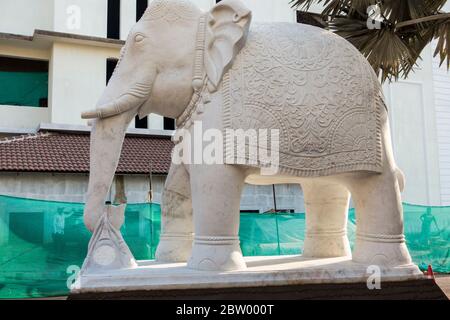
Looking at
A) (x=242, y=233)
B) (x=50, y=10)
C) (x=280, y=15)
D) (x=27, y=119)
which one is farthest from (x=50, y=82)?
(x=242, y=233)

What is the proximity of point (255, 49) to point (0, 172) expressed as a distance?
28.2ft

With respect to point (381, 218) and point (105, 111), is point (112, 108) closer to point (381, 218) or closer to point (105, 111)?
point (105, 111)

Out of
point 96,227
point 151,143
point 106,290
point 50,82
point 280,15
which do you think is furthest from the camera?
point 280,15

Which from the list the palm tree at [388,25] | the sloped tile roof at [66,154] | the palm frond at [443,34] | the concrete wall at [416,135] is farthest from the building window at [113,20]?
the palm frond at [443,34]

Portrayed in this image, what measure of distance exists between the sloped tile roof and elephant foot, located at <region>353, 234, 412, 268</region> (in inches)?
325

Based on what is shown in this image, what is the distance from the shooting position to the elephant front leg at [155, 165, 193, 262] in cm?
308

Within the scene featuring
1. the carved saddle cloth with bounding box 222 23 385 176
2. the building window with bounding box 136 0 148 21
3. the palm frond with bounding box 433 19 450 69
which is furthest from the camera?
the building window with bounding box 136 0 148 21

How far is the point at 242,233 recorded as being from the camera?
7723 millimetres

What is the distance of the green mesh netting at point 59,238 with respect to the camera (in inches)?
253

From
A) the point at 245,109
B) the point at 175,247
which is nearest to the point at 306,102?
the point at 245,109

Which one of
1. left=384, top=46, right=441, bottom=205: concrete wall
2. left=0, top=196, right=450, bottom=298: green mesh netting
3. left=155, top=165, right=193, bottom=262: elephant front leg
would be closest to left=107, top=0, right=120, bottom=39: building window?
left=0, top=196, right=450, bottom=298: green mesh netting

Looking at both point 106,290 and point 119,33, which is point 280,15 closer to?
point 119,33

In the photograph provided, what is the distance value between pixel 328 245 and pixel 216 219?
1141 millimetres

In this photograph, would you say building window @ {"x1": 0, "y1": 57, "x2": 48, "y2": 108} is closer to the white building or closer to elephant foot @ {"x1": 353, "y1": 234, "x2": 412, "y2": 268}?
the white building
